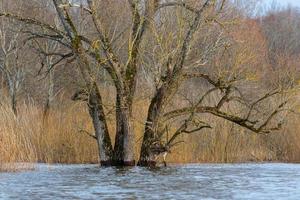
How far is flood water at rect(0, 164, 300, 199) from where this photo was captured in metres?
13.1

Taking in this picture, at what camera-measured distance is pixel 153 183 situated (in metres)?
15.4

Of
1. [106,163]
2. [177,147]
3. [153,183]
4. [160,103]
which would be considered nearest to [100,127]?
[106,163]

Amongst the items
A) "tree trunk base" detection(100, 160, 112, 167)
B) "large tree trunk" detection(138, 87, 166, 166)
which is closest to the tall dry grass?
"tree trunk base" detection(100, 160, 112, 167)

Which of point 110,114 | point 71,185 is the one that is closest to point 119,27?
point 110,114

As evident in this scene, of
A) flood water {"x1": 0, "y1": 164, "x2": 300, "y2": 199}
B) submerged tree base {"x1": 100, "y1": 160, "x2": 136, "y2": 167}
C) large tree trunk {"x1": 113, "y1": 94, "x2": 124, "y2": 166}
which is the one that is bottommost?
flood water {"x1": 0, "y1": 164, "x2": 300, "y2": 199}

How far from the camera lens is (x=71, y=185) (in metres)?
14.8

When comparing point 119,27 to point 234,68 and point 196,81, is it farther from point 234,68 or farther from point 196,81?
point 234,68

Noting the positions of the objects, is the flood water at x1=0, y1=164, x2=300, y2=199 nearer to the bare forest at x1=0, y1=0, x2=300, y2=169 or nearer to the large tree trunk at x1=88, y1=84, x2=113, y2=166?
the large tree trunk at x1=88, y1=84, x2=113, y2=166

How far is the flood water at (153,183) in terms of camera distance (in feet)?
43.1

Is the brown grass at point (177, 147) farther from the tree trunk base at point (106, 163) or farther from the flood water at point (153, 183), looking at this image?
the flood water at point (153, 183)

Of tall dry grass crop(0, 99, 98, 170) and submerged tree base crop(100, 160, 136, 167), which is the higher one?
tall dry grass crop(0, 99, 98, 170)

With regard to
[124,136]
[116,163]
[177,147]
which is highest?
[124,136]

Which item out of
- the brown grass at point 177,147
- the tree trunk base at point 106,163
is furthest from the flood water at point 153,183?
Result: the brown grass at point 177,147

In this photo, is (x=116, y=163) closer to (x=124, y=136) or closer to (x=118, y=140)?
(x=118, y=140)
